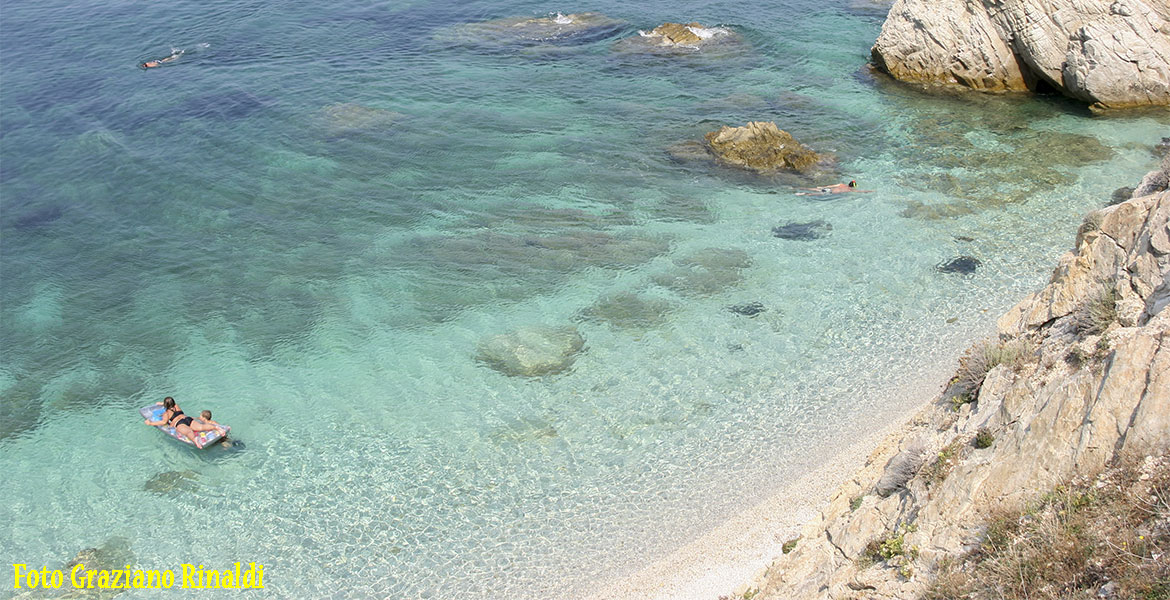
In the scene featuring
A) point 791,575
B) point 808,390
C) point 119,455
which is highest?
point 791,575

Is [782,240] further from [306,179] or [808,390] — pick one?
[306,179]

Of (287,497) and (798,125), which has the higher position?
(798,125)

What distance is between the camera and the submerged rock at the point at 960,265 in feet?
75.0

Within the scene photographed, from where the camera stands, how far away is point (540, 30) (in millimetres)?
45906

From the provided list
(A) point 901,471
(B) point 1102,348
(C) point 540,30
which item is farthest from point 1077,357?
(C) point 540,30

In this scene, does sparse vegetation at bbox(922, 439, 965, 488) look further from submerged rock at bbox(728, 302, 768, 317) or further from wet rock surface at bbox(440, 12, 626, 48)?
wet rock surface at bbox(440, 12, 626, 48)

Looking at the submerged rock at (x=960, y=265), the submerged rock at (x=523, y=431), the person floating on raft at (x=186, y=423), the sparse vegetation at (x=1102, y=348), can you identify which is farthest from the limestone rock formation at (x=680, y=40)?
the sparse vegetation at (x=1102, y=348)

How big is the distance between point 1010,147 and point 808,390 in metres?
16.6

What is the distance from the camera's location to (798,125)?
109ft

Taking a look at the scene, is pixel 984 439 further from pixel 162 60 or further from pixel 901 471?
pixel 162 60

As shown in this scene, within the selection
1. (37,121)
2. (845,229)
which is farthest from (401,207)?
(37,121)

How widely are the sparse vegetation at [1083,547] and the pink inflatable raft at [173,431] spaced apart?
14871 millimetres

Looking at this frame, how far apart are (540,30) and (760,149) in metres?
20.0

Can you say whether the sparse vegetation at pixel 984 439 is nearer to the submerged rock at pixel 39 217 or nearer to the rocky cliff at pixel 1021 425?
the rocky cliff at pixel 1021 425
